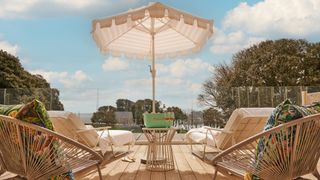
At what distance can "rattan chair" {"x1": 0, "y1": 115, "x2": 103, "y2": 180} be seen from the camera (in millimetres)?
1887

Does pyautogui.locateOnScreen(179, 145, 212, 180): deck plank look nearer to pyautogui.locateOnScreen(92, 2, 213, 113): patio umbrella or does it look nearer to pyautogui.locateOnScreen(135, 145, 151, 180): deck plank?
pyautogui.locateOnScreen(135, 145, 151, 180): deck plank

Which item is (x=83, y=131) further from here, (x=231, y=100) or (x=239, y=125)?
(x=231, y=100)

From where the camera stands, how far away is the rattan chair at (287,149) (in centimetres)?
181

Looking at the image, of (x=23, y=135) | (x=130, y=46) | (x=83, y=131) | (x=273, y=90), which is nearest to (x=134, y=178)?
(x=83, y=131)

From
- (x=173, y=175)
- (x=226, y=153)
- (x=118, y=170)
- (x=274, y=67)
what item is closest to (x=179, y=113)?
(x=118, y=170)

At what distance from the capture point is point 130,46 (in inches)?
237

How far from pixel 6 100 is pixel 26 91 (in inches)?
34.9

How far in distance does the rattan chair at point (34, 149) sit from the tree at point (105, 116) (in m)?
7.83

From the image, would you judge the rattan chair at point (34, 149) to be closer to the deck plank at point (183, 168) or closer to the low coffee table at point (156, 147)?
the deck plank at point (183, 168)

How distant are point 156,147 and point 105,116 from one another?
5.51 metres

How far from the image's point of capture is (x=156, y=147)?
15.2 feet

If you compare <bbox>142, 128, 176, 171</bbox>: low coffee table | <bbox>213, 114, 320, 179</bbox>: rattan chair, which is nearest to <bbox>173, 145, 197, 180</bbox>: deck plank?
<bbox>142, 128, 176, 171</bbox>: low coffee table

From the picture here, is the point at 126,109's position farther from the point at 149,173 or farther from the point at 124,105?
the point at 149,173

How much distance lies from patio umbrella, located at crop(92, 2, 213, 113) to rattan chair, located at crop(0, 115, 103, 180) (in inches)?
105
